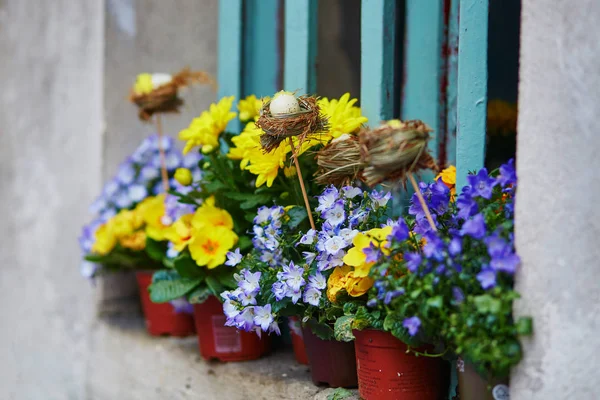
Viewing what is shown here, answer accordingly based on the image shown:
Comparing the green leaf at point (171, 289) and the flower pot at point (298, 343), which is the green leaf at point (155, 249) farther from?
the flower pot at point (298, 343)

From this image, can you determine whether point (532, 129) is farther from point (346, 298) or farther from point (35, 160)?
point (35, 160)

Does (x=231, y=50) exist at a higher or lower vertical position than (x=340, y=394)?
higher

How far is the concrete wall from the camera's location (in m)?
1.29

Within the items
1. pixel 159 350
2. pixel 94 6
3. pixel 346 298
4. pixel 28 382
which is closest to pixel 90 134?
pixel 94 6

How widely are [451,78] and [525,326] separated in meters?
1.05

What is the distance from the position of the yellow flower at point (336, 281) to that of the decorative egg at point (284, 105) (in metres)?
0.38

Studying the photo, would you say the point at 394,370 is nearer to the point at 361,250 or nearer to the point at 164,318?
the point at 361,250

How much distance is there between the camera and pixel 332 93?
3135 mm

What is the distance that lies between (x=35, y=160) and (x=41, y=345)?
881mm

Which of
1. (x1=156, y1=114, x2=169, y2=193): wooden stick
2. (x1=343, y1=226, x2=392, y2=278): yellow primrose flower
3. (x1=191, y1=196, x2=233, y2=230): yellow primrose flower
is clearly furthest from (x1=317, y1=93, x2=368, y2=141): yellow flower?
(x1=156, y1=114, x2=169, y2=193): wooden stick

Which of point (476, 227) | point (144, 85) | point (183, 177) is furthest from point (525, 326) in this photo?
point (144, 85)

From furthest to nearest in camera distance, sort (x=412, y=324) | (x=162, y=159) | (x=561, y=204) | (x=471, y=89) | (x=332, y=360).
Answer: (x=162, y=159) < (x=332, y=360) < (x=471, y=89) < (x=412, y=324) < (x=561, y=204)

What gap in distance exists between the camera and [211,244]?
7.03 ft

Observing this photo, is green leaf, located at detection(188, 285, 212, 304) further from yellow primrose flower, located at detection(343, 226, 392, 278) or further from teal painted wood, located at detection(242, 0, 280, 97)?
teal painted wood, located at detection(242, 0, 280, 97)
